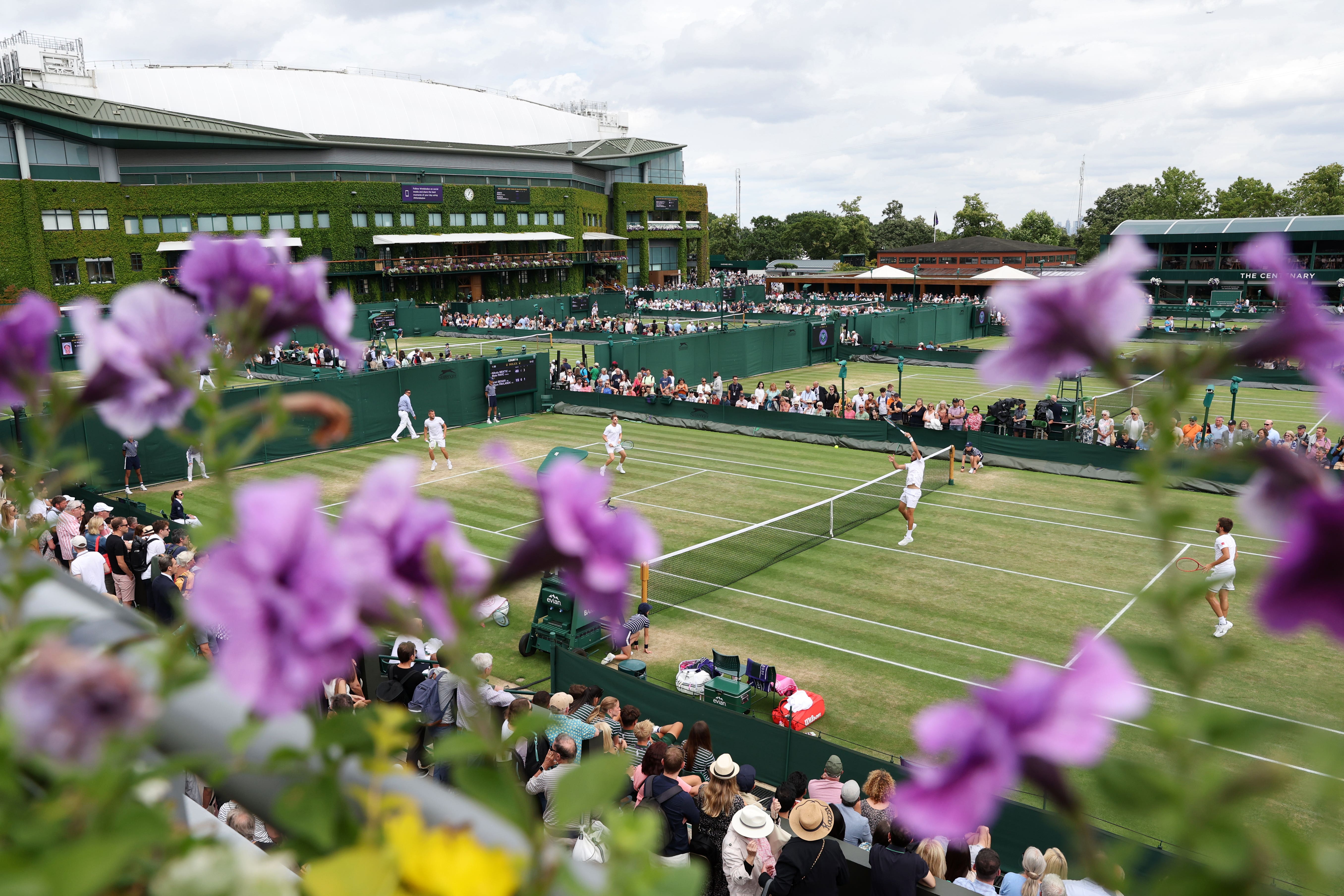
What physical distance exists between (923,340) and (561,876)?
57.5 meters

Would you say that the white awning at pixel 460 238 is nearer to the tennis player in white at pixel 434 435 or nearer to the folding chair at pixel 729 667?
the tennis player in white at pixel 434 435

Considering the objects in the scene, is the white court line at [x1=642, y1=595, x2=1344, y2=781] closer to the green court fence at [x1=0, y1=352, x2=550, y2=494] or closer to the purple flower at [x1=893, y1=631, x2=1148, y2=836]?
the green court fence at [x1=0, y1=352, x2=550, y2=494]

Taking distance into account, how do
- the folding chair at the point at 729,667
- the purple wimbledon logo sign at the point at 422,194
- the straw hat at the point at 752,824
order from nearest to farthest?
the straw hat at the point at 752,824, the folding chair at the point at 729,667, the purple wimbledon logo sign at the point at 422,194

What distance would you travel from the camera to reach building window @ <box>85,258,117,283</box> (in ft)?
221

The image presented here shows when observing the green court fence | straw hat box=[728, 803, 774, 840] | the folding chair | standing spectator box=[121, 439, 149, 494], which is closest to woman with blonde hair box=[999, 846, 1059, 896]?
straw hat box=[728, 803, 774, 840]

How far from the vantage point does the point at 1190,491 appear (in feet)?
76.8

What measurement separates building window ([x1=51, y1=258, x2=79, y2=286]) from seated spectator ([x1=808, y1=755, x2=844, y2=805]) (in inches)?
2903

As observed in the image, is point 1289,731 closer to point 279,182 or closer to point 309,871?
point 309,871

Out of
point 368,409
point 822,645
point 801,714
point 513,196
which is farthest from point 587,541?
point 513,196

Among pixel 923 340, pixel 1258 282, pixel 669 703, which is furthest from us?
pixel 1258 282

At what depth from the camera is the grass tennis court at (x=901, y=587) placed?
13391 millimetres

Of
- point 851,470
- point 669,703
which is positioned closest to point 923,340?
point 851,470

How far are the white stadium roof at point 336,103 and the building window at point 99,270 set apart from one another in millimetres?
15341

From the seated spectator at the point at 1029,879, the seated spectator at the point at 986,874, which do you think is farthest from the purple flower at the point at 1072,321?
the seated spectator at the point at 986,874
